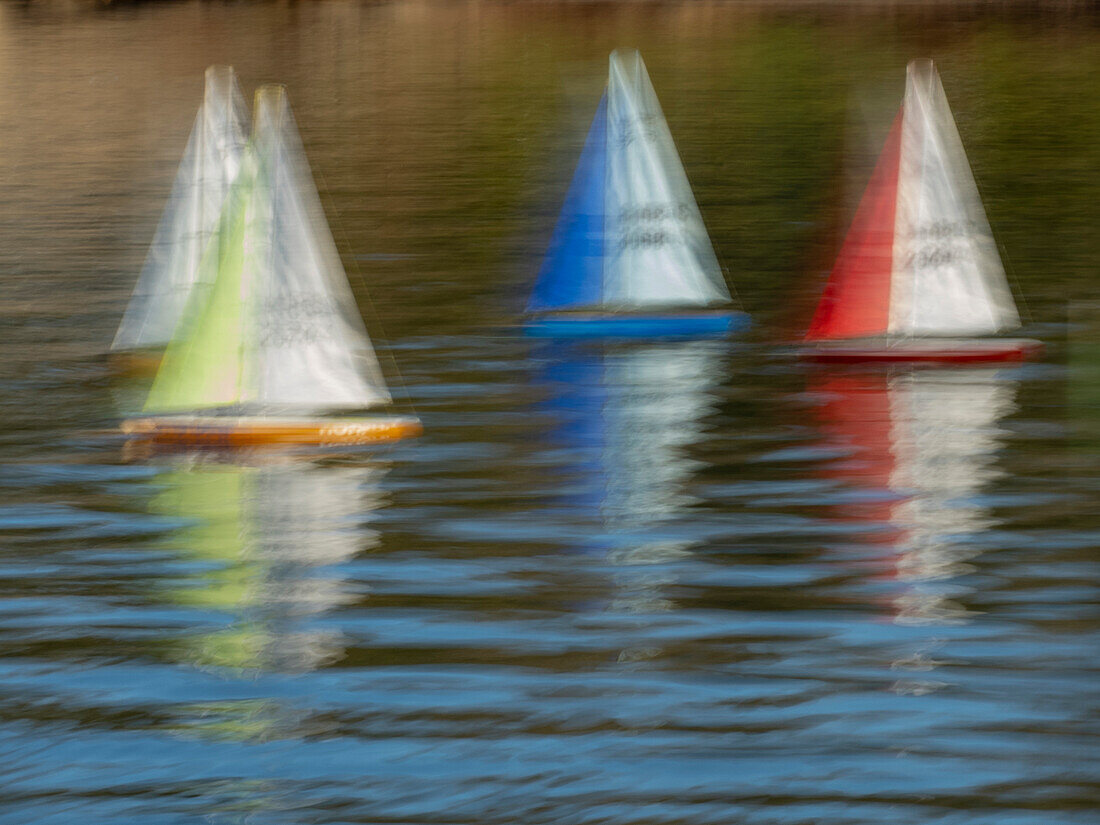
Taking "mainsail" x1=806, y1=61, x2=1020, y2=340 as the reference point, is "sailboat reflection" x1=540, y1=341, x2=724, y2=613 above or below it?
below

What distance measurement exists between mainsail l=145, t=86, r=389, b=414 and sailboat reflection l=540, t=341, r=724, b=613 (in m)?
2.60

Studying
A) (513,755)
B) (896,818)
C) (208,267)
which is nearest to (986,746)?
(896,818)

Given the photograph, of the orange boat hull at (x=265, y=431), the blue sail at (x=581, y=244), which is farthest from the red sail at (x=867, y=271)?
the orange boat hull at (x=265, y=431)

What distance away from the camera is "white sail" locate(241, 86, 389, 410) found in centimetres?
2188

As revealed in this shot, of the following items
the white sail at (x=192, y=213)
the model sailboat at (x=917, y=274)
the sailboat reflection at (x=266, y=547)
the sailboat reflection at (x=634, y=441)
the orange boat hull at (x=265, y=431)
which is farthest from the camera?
the model sailboat at (x=917, y=274)

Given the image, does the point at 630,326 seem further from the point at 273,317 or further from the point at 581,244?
the point at 273,317

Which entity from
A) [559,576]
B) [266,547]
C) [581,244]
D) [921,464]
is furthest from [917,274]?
[266,547]

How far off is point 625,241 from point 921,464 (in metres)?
8.46

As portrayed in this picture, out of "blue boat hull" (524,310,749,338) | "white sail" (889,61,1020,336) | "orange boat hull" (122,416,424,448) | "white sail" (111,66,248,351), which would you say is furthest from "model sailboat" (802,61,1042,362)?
"white sail" (111,66,248,351)

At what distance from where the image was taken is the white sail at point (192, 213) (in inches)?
984

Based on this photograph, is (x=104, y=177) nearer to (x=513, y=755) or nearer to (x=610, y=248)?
(x=610, y=248)

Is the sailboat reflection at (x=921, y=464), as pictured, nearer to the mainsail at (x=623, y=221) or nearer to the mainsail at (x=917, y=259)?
the mainsail at (x=917, y=259)

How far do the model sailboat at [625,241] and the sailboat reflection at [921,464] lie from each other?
3831 mm

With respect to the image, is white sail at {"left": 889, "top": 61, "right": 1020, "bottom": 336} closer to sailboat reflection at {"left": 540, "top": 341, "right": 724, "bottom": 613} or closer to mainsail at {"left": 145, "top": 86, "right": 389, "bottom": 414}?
sailboat reflection at {"left": 540, "top": 341, "right": 724, "bottom": 613}
